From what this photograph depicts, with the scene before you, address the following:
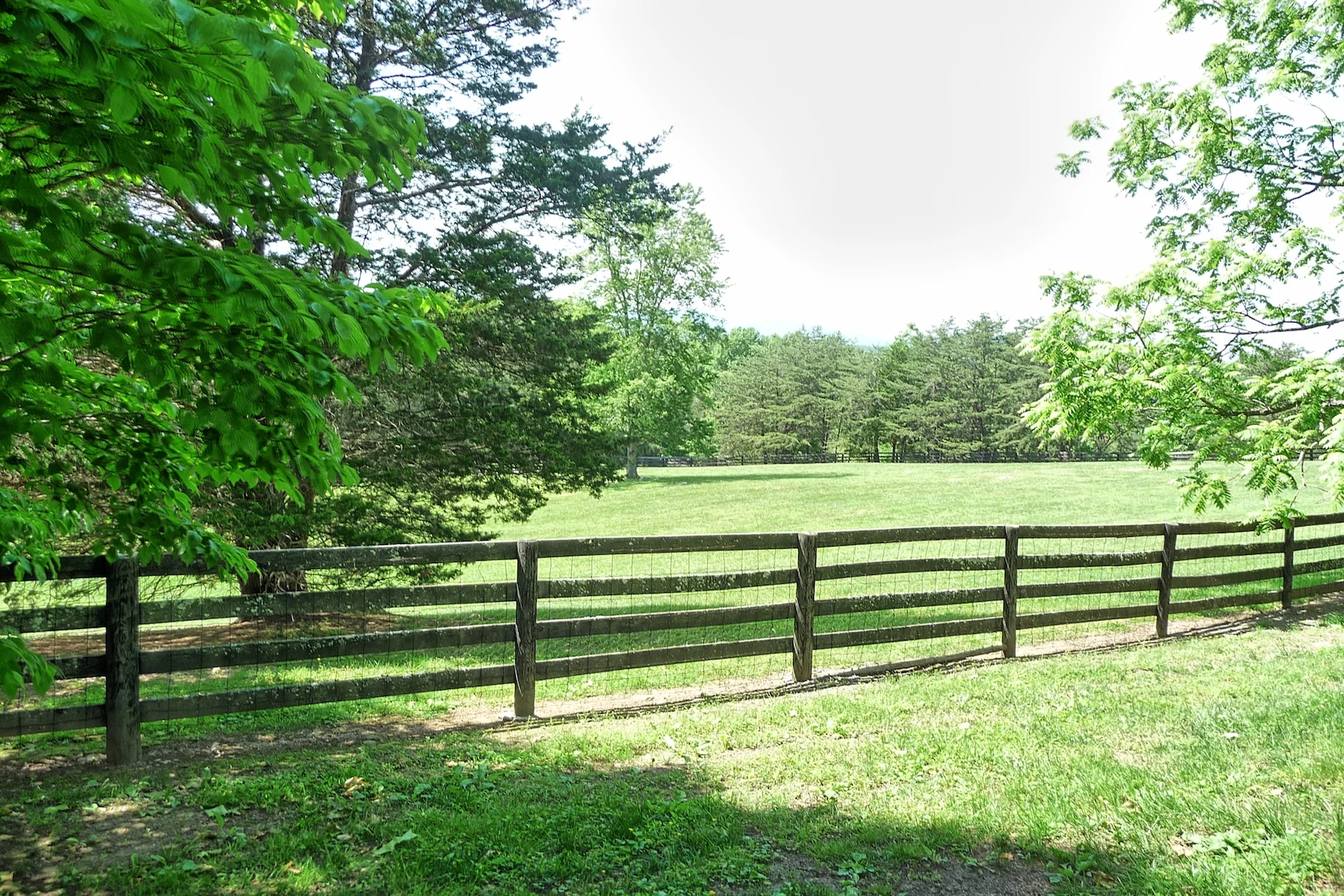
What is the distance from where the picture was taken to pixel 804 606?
7660 mm

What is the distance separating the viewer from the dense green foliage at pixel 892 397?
7024cm

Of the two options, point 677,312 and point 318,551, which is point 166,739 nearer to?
point 318,551

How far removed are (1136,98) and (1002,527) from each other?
25.9ft

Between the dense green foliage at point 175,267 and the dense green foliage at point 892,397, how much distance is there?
61.5 meters

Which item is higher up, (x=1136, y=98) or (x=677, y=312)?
(x=677, y=312)

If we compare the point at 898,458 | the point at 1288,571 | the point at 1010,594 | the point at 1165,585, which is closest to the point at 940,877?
the point at 1010,594

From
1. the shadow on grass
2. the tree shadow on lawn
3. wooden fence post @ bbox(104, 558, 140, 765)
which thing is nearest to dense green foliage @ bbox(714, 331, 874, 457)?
the shadow on grass

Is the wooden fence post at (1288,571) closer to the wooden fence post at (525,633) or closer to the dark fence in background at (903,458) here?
the wooden fence post at (525,633)

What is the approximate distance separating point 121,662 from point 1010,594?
789 centimetres

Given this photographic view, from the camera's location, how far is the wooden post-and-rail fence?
17.1 ft

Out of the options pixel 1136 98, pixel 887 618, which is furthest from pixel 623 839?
pixel 1136 98

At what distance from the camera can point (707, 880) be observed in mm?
3844

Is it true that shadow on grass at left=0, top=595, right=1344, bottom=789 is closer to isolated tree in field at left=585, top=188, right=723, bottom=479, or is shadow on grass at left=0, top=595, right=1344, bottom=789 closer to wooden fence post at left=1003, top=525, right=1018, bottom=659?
wooden fence post at left=1003, top=525, right=1018, bottom=659

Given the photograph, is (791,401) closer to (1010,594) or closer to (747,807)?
(1010,594)
